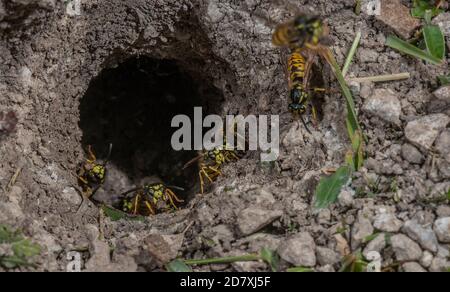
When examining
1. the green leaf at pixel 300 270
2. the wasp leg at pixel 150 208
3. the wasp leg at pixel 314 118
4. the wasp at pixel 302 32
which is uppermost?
the wasp at pixel 302 32

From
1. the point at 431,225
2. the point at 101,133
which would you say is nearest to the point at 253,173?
the point at 431,225

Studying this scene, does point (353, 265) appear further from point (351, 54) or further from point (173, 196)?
point (173, 196)

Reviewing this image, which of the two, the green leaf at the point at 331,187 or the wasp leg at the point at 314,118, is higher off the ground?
the wasp leg at the point at 314,118

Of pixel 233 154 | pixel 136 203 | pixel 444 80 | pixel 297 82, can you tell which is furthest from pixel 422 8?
pixel 136 203

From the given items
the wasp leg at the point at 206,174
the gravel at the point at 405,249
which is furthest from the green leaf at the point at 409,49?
the wasp leg at the point at 206,174

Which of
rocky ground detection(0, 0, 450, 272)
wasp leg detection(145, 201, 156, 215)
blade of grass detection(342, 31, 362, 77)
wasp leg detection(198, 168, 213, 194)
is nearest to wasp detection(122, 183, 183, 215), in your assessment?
wasp leg detection(145, 201, 156, 215)

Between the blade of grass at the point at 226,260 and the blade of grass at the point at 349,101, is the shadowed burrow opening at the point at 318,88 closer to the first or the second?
the blade of grass at the point at 349,101

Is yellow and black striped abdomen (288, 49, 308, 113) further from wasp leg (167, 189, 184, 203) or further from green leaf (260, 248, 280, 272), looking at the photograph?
wasp leg (167, 189, 184, 203)
